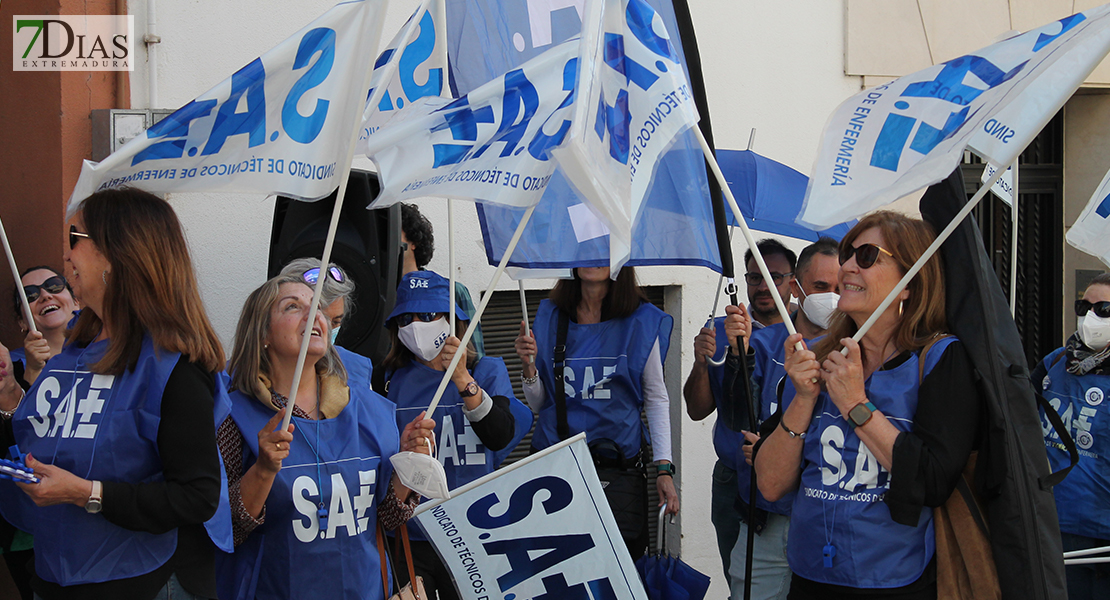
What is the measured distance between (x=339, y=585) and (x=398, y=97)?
198 cm

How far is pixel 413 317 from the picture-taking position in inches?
153

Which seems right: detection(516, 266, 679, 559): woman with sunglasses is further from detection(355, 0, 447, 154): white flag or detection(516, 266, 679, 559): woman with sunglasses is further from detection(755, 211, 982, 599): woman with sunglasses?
detection(755, 211, 982, 599): woman with sunglasses

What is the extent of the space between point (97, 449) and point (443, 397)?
1572mm

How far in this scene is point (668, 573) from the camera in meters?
3.97

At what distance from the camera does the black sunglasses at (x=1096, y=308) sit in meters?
4.58

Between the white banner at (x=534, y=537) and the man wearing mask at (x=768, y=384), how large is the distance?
0.62m

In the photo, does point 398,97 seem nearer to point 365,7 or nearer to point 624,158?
point 365,7

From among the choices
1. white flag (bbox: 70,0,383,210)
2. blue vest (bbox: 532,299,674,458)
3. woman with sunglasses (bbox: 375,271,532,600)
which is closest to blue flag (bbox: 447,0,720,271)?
woman with sunglasses (bbox: 375,271,532,600)

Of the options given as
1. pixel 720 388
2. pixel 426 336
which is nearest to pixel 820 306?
pixel 720 388

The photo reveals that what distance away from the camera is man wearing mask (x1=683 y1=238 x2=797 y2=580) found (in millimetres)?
4391

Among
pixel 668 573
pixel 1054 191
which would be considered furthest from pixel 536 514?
pixel 1054 191

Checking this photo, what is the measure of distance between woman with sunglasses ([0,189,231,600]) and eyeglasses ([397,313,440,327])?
1.27 metres

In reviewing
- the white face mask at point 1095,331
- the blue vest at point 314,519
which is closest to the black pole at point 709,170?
the blue vest at point 314,519

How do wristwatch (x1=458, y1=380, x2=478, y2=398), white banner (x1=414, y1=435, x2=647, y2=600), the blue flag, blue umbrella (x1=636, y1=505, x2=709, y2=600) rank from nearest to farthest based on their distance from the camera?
white banner (x1=414, y1=435, x2=647, y2=600) < the blue flag < wristwatch (x1=458, y1=380, x2=478, y2=398) < blue umbrella (x1=636, y1=505, x2=709, y2=600)
